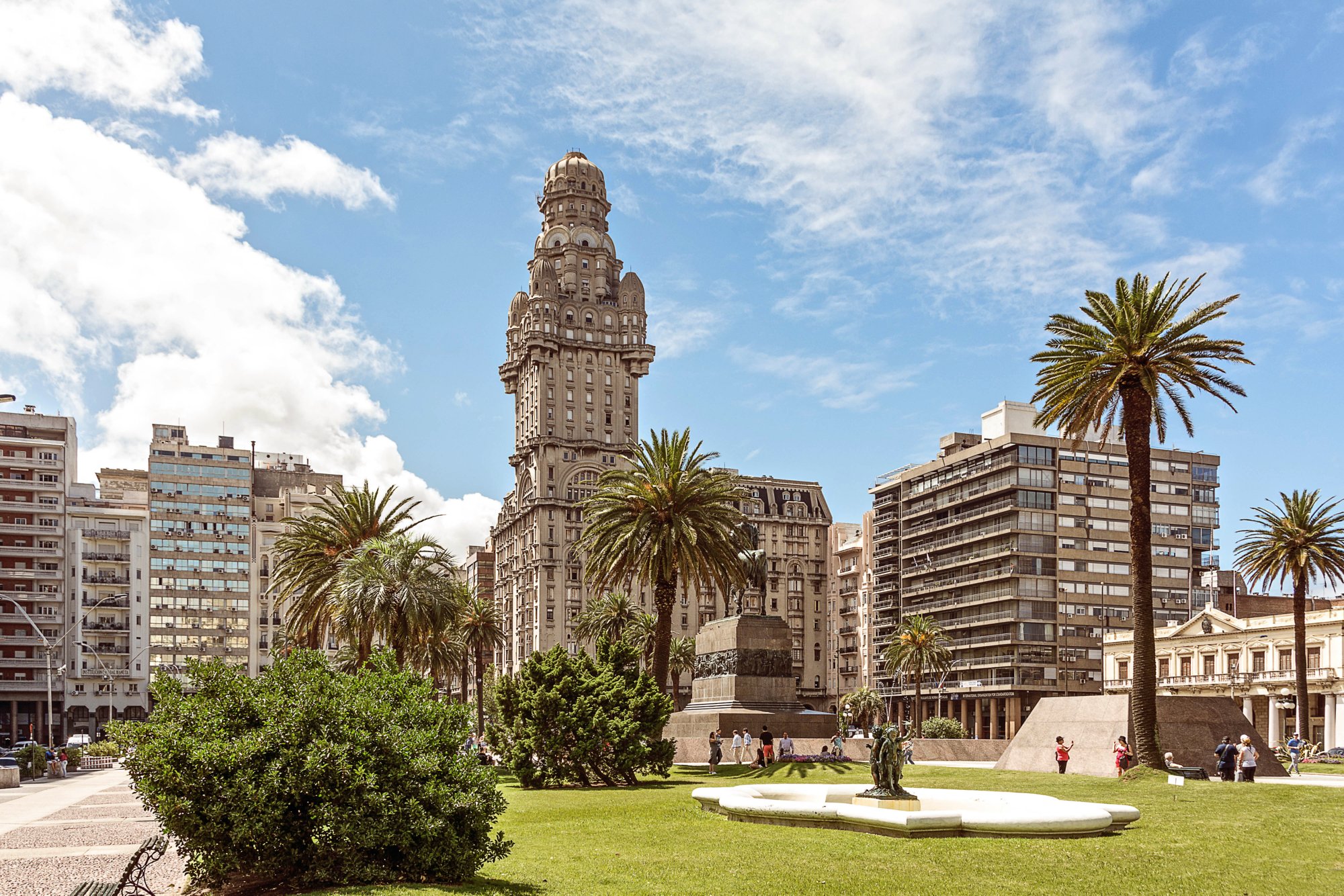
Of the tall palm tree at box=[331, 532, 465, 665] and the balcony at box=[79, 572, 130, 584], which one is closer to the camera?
the tall palm tree at box=[331, 532, 465, 665]

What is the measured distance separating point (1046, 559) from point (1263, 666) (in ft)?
90.4

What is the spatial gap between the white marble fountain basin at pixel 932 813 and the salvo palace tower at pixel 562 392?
10996 centimetres

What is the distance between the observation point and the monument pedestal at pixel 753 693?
47.6 meters

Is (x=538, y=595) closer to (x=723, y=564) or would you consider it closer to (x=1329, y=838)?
(x=723, y=564)

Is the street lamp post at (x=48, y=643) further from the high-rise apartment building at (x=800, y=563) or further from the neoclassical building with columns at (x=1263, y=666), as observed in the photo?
the high-rise apartment building at (x=800, y=563)

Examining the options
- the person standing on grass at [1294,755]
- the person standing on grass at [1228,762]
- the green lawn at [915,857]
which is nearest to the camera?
the green lawn at [915,857]

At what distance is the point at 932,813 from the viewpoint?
19.8 metres

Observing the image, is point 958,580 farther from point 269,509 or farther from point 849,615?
point 269,509

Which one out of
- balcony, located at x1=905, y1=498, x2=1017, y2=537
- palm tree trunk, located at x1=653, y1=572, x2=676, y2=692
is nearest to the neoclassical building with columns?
balcony, located at x1=905, y1=498, x2=1017, y2=537

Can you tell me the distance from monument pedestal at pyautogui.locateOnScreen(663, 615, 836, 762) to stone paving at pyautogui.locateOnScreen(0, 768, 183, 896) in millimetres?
21899

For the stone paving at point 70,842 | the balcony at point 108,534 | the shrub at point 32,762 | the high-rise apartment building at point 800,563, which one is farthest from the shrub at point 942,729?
the balcony at point 108,534

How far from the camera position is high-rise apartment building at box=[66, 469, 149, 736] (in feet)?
394

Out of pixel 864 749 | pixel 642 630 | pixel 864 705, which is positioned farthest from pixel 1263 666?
pixel 864 749

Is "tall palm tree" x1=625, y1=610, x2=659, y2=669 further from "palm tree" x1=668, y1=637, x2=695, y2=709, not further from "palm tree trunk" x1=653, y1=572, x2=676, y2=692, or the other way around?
"palm tree trunk" x1=653, y1=572, x2=676, y2=692
